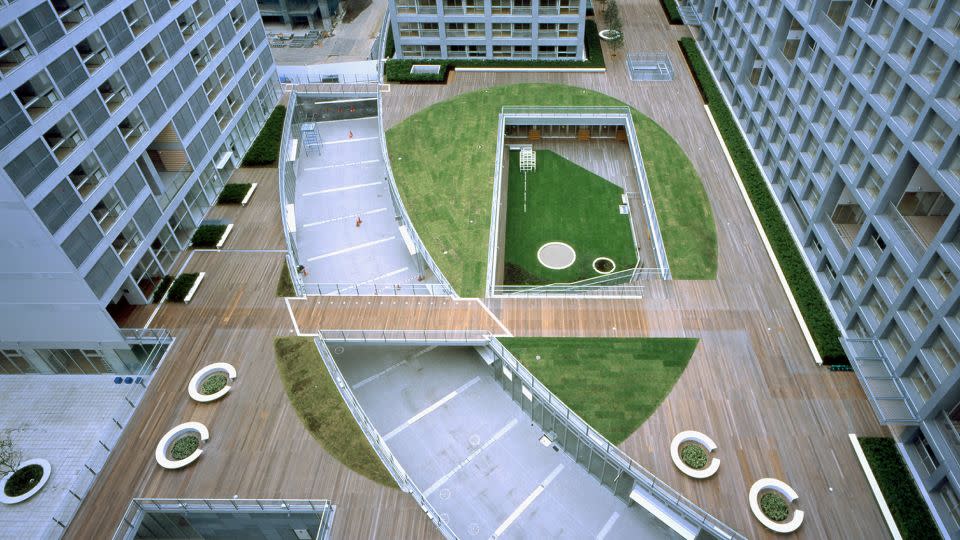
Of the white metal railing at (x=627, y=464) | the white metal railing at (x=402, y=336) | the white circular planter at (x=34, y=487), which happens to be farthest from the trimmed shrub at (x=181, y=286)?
the white metal railing at (x=627, y=464)

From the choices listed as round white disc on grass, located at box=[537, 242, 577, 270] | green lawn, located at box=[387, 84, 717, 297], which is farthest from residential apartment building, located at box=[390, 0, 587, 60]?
round white disc on grass, located at box=[537, 242, 577, 270]

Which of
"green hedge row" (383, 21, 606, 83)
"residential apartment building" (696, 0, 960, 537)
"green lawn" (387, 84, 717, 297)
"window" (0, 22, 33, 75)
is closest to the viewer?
"residential apartment building" (696, 0, 960, 537)

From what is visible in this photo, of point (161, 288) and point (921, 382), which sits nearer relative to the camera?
point (921, 382)

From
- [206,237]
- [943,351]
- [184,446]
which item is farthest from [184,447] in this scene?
[943,351]

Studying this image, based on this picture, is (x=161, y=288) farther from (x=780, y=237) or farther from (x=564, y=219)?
(x=780, y=237)

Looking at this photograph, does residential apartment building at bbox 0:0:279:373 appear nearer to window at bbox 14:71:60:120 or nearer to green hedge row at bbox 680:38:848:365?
window at bbox 14:71:60:120

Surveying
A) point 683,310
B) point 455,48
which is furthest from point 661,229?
point 455,48

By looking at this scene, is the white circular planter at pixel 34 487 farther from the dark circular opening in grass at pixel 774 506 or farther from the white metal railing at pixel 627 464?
the dark circular opening in grass at pixel 774 506
